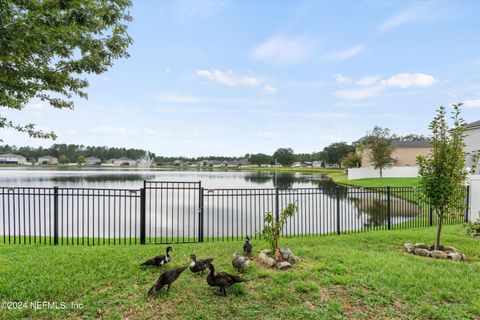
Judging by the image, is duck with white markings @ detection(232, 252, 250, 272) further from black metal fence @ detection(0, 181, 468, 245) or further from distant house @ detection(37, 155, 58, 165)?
distant house @ detection(37, 155, 58, 165)

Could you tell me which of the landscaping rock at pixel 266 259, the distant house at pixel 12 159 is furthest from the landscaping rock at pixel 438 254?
the distant house at pixel 12 159

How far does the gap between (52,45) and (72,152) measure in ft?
455

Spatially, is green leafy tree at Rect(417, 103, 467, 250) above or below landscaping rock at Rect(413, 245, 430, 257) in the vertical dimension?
above

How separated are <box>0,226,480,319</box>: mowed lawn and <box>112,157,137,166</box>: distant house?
12695cm

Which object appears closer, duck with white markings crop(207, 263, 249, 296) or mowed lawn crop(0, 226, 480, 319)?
mowed lawn crop(0, 226, 480, 319)

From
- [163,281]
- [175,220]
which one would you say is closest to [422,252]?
[163,281]

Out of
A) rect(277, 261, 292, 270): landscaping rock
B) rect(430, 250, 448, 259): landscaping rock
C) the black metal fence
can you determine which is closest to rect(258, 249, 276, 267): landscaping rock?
rect(277, 261, 292, 270): landscaping rock

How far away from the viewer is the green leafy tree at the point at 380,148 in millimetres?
34094

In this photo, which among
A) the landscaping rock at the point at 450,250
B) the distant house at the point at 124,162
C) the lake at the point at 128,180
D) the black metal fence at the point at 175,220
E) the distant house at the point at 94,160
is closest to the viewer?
the landscaping rock at the point at 450,250

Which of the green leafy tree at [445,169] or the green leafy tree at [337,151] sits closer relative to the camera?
the green leafy tree at [445,169]

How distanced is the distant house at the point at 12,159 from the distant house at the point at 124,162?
36.3m

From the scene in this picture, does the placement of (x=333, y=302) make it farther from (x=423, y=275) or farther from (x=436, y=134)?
(x=436, y=134)

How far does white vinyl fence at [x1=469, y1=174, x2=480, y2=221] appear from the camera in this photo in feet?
31.3

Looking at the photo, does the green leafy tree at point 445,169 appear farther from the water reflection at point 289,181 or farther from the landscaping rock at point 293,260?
the water reflection at point 289,181
